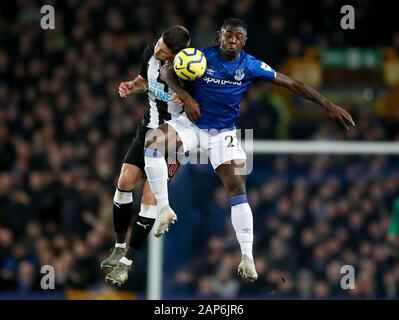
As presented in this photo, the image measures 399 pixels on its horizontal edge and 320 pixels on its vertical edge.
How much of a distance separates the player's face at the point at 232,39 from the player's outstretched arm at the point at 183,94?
50 centimetres

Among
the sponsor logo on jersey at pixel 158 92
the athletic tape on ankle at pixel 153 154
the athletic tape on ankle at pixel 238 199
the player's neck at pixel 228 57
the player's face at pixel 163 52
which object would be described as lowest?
the athletic tape on ankle at pixel 238 199

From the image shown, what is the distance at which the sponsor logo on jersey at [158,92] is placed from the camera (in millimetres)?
10625

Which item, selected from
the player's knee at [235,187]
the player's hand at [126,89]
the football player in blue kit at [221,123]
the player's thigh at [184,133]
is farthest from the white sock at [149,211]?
the player's hand at [126,89]

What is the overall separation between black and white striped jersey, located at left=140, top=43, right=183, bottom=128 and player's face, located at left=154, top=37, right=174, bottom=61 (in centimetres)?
14

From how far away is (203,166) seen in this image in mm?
15695

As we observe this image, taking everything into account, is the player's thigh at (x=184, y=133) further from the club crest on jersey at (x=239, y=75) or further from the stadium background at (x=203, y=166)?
the stadium background at (x=203, y=166)

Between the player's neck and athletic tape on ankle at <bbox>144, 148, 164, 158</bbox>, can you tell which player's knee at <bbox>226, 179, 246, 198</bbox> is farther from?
the player's neck

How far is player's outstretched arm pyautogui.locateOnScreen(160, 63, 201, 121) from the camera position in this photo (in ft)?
33.0

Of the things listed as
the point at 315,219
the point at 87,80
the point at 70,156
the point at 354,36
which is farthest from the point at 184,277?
the point at 354,36

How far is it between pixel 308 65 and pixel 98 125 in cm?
405

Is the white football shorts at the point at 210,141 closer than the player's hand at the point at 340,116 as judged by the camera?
No

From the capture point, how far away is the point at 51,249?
54.7 ft

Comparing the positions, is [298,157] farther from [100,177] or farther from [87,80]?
[87,80]

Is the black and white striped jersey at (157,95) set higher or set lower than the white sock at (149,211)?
higher
